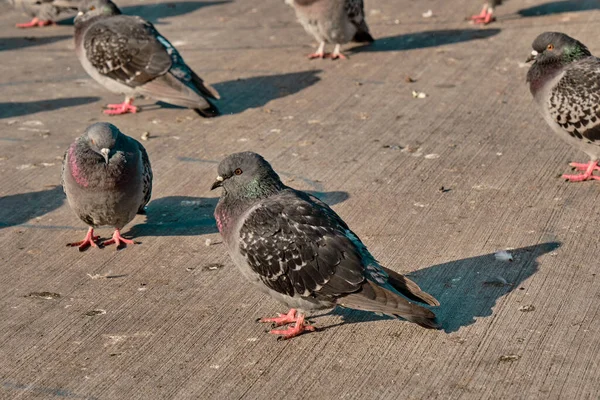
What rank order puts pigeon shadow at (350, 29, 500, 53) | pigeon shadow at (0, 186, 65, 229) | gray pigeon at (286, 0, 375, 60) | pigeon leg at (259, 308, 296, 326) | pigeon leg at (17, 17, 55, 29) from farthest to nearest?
pigeon leg at (17, 17, 55, 29)
pigeon shadow at (350, 29, 500, 53)
gray pigeon at (286, 0, 375, 60)
pigeon shadow at (0, 186, 65, 229)
pigeon leg at (259, 308, 296, 326)

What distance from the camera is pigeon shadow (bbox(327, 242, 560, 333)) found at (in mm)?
4727

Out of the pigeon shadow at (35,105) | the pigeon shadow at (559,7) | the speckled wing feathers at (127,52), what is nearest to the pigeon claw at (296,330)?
the speckled wing feathers at (127,52)

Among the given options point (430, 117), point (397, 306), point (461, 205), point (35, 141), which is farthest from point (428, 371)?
point (35, 141)

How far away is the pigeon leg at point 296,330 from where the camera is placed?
4.57 m

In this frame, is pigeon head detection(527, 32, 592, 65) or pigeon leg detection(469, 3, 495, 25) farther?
pigeon leg detection(469, 3, 495, 25)

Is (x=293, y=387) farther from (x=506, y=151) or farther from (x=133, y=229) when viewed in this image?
(x=506, y=151)

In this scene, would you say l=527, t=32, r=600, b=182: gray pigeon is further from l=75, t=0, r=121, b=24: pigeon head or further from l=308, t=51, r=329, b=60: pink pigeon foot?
l=75, t=0, r=121, b=24: pigeon head

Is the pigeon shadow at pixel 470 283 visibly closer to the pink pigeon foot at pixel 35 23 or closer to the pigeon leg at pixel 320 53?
the pigeon leg at pixel 320 53

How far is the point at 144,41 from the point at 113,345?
4.08 meters

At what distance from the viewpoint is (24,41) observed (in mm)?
10094

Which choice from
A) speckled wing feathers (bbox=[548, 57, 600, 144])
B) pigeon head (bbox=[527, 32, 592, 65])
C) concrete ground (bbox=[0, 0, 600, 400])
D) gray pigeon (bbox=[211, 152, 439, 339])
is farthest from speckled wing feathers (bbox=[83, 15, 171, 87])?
gray pigeon (bbox=[211, 152, 439, 339])

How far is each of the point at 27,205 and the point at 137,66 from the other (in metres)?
2.11

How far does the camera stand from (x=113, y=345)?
4.54m

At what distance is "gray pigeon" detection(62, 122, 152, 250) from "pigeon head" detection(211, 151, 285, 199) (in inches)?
41.0
